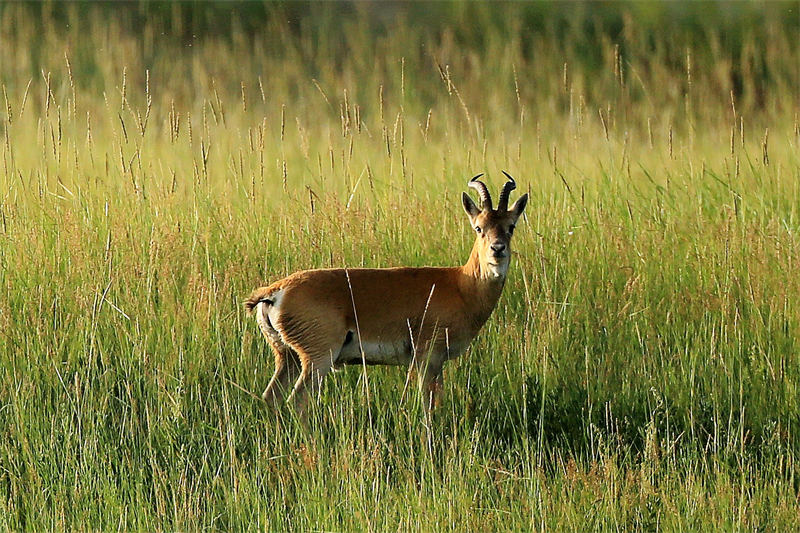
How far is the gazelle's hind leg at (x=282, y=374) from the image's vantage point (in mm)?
5539

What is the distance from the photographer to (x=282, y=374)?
5.61 meters

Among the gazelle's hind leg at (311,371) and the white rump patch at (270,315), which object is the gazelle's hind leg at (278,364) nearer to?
the white rump patch at (270,315)

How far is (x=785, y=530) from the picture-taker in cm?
455

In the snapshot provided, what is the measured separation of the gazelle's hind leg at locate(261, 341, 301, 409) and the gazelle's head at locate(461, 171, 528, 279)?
988mm

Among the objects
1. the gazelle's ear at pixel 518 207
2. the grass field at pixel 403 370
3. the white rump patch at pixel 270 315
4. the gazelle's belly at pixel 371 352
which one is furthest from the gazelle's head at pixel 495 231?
the white rump patch at pixel 270 315

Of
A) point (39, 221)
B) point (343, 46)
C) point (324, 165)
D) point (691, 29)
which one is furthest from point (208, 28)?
point (39, 221)

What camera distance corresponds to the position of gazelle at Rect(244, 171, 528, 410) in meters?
5.41

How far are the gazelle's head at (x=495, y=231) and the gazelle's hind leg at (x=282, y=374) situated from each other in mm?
988

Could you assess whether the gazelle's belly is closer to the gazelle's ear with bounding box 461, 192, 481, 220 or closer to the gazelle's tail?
the gazelle's tail

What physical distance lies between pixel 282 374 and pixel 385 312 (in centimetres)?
56

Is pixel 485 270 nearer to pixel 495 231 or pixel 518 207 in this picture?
pixel 495 231

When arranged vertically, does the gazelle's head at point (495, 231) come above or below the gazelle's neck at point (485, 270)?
above

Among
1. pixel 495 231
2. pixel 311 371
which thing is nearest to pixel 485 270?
pixel 495 231

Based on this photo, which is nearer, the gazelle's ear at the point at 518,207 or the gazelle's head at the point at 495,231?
the gazelle's head at the point at 495,231
